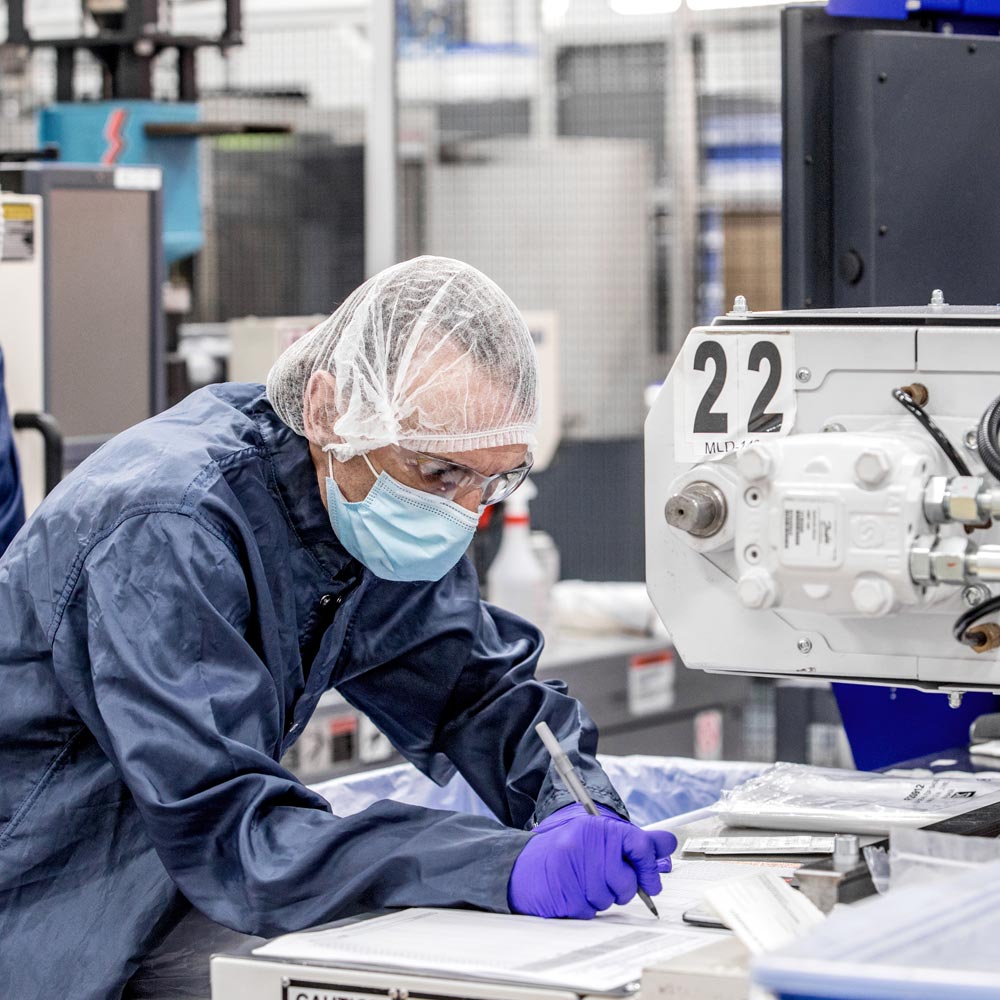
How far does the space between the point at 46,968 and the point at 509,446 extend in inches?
25.8

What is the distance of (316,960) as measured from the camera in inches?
50.3

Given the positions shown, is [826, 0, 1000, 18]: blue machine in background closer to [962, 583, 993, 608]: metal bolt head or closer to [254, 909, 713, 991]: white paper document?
[962, 583, 993, 608]: metal bolt head

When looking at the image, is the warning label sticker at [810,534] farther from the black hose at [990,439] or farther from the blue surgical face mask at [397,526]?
the blue surgical face mask at [397,526]

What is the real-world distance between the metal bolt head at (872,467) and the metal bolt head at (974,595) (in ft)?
0.43

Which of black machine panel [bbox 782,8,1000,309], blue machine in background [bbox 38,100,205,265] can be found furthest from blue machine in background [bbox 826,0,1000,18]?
blue machine in background [bbox 38,100,205,265]

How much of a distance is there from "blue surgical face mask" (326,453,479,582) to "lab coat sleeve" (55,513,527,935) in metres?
0.18

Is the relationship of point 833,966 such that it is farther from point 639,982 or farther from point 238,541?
Answer: point 238,541

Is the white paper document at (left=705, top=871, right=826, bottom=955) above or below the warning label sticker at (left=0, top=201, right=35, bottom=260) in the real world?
below

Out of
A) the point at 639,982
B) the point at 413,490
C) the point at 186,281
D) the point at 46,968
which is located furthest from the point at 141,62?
the point at 639,982

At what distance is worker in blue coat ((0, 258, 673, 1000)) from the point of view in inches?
55.9

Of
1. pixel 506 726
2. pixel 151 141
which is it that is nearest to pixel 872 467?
pixel 506 726

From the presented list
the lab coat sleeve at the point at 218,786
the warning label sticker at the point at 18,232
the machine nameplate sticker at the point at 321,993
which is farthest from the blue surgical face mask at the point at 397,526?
the warning label sticker at the point at 18,232

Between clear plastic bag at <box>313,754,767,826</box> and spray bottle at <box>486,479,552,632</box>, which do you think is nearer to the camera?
clear plastic bag at <box>313,754,767,826</box>

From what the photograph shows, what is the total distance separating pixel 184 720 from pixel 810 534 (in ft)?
1.79
